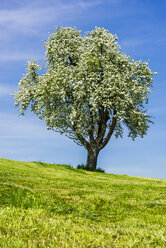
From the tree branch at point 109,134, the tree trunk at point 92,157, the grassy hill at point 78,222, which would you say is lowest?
the grassy hill at point 78,222

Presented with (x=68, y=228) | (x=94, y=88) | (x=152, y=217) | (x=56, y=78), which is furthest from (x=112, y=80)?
(x=68, y=228)

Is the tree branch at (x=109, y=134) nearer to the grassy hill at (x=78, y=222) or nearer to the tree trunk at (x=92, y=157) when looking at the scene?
the tree trunk at (x=92, y=157)

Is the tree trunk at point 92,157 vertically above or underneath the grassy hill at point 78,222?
above

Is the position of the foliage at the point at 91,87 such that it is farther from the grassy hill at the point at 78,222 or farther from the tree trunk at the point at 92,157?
the grassy hill at the point at 78,222

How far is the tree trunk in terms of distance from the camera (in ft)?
117

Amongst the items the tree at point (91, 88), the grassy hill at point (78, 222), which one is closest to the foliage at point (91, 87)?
the tree at point (91, 88)

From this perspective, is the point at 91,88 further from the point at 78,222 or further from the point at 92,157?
the point at 78,222

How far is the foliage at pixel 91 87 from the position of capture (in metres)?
32.4

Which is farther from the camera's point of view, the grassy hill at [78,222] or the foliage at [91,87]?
the foliage at [91,87]

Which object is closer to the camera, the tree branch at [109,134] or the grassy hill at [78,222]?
the grassy hill at [78,222]

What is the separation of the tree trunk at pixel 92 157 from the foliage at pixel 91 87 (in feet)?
2.10

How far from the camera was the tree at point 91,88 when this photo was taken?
3244cm

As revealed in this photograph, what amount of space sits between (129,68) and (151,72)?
10.2ft

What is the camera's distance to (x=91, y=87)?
33.1m
